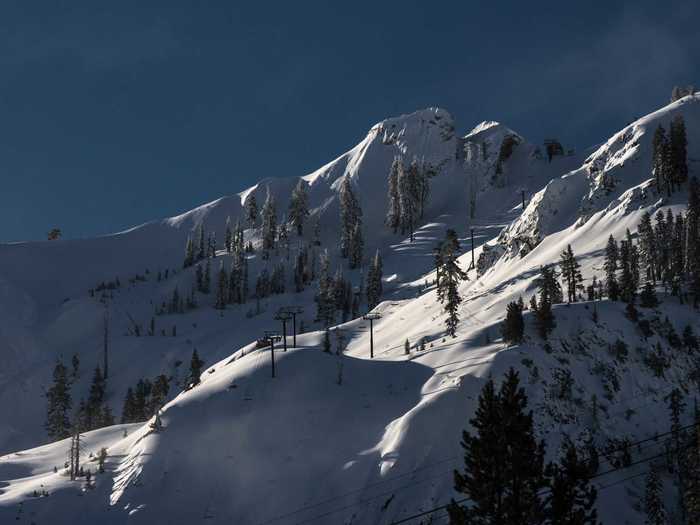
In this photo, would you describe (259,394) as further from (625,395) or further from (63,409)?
(63,409)

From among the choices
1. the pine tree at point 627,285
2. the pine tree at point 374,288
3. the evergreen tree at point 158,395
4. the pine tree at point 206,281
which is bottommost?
the evergreen tree at point 158,395

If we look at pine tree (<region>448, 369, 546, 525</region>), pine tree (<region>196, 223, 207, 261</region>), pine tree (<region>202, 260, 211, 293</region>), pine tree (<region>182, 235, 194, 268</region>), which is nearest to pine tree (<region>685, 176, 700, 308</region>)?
pine tree (<region>448, 369, 546, 525</region>)

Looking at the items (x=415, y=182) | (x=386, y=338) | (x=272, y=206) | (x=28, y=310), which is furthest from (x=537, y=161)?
(x=28, y=310)

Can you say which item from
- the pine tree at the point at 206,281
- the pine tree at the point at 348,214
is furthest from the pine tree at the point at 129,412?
the pine tree at the point at 348,214

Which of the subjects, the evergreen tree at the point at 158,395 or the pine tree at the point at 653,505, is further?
the evergreen tree at the point at 158,395

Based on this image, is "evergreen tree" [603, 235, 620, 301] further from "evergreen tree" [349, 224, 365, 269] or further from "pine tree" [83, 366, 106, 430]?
"evergreen tree" [349, 224, 365, 269]

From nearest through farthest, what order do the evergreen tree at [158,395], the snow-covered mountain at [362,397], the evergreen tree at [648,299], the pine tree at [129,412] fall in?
1. the snow-covered mountain at [362,397]
2. the evergreen tree at [648,299]
3. the evergreen tree at [158,395]
4. the pine tree at [129,412]

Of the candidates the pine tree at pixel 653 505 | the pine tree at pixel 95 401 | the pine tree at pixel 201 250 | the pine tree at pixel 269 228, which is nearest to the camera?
the pine tree at pixel 653 505

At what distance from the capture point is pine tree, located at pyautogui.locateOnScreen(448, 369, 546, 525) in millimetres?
24438

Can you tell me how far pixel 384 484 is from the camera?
42312mm

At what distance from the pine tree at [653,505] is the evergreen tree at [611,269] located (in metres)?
27.4

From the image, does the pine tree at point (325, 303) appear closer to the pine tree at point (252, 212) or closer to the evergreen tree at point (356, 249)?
the evergreen tree at point (356, 249)

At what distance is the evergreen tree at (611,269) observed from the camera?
6588 centimetres

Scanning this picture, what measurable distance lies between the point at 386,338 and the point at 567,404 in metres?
35.7
